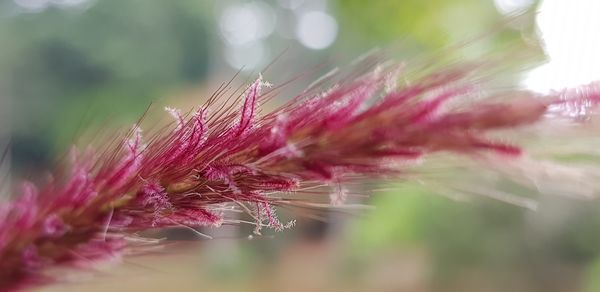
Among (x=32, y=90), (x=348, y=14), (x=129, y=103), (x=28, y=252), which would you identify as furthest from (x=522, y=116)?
(x=32, y=90)

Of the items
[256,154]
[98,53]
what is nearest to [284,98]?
[256,154]

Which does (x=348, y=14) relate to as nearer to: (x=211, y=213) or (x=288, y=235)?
(x=211, y=213)

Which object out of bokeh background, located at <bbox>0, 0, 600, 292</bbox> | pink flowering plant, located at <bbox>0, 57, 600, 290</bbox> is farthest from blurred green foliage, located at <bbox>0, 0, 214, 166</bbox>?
pink flowering plant, located at <bbox>0, 57, 600, 290</bbox>

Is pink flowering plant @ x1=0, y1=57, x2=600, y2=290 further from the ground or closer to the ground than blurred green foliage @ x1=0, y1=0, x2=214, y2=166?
closer to the ground

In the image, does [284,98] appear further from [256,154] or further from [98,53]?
[98,53]

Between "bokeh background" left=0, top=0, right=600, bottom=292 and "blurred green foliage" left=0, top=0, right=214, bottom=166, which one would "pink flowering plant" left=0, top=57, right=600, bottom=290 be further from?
"blurred green foliage" left=0, top=0, right=214, bottom=166

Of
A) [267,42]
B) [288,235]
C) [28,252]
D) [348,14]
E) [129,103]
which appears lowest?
[28,252]
